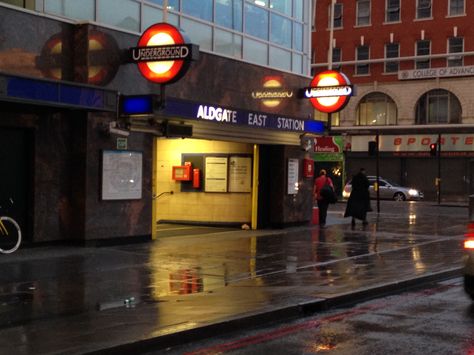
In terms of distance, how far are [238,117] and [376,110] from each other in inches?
1365

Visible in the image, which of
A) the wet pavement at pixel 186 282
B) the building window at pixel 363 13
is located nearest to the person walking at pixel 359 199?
the wet pavement at pixel 186 282

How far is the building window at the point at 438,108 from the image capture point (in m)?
46.9

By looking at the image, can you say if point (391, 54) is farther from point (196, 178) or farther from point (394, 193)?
point (196, 178)

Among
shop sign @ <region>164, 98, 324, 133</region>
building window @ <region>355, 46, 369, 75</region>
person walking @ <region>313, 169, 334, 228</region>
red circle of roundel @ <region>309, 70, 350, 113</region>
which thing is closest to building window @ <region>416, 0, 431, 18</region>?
building window @ <region>355, 46, 369, 75</region>

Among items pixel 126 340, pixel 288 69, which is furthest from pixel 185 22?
pixel 126 340

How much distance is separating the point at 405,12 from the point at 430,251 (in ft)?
122

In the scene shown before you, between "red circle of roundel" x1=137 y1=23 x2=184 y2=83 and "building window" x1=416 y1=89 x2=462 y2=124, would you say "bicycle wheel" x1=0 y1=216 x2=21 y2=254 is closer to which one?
"red circle of roundel" x1=137 y1=23 x2=184 y2=83

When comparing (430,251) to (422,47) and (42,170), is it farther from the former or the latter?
(422,47)

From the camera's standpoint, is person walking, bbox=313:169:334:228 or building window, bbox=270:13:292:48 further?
person walking, bbox=313:169:334:228

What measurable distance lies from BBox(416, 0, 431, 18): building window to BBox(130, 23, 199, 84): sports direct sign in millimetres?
37659

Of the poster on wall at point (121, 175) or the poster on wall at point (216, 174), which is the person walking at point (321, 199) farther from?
the poster on wall at point (121, 175)

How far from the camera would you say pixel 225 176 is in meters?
20.1

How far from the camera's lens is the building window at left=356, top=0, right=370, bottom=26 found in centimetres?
5022

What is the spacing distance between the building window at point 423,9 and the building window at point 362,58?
171 inches
